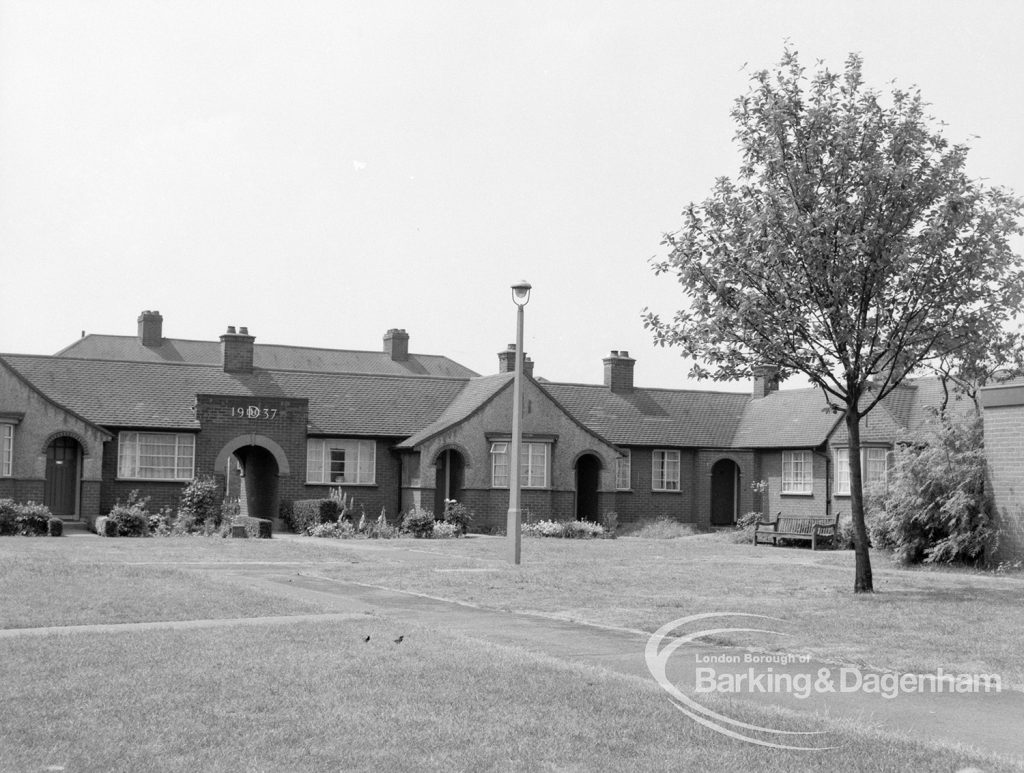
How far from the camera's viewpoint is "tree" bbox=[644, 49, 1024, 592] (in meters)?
16.8

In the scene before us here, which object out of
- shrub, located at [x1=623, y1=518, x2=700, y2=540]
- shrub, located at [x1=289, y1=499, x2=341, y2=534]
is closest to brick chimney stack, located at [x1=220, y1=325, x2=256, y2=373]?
shrub, located at [x1=289, y1=499, x2=341, y2=534]

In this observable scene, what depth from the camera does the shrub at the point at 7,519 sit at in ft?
99.2

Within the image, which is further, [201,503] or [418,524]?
[201,503]

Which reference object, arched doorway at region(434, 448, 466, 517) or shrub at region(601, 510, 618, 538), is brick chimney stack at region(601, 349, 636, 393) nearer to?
shrub at region(601, 510, 618, 538)

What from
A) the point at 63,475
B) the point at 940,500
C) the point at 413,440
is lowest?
the point at 940,500

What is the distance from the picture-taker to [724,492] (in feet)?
148

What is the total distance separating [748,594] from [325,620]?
703 centimetres

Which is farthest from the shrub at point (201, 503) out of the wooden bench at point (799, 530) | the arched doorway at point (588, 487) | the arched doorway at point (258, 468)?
the wooden bench at point (799, 530)

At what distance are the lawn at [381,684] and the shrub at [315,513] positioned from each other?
16.1m

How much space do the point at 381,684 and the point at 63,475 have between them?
2933 cm

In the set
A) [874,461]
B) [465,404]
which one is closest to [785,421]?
[874,461]

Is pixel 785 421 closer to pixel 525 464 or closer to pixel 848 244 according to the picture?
pixel 525 464

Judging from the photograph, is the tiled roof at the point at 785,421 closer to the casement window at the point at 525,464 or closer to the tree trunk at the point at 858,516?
the casement window at the point at 525,464

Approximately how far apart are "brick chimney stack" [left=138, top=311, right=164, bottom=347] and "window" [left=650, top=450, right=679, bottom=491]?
1052 inches
